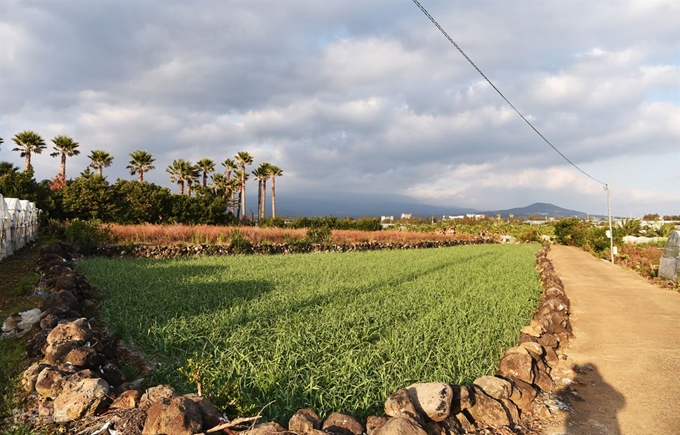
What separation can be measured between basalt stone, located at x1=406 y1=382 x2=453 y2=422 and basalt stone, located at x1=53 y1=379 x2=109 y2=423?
2312 millimetres

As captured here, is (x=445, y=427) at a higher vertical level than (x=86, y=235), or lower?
lower

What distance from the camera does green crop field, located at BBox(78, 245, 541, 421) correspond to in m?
3.47

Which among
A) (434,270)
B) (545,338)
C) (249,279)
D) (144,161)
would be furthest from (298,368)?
(144,161)

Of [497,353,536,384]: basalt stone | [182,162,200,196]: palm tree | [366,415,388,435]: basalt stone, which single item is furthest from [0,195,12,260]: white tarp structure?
[182,162,200,196]: palm tree

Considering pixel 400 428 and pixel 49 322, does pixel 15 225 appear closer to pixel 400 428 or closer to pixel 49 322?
pixel 49 322

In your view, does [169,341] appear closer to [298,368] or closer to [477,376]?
[298,368]

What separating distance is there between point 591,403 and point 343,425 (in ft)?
9.24

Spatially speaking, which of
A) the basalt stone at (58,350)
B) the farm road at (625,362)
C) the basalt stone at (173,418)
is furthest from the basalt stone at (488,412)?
the basalt stone at (58,350)

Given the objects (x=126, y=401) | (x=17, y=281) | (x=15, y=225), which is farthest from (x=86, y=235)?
(x=126, y=401)

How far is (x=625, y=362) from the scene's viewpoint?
5078 mm

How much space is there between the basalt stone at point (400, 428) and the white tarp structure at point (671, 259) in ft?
42.8

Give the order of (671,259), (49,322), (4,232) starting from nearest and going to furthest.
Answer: (49,322)
(4,232)
(671,259)

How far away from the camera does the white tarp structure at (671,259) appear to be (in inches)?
461

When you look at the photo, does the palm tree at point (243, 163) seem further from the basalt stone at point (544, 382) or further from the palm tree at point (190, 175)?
the basalt stone at point (544, 382)
